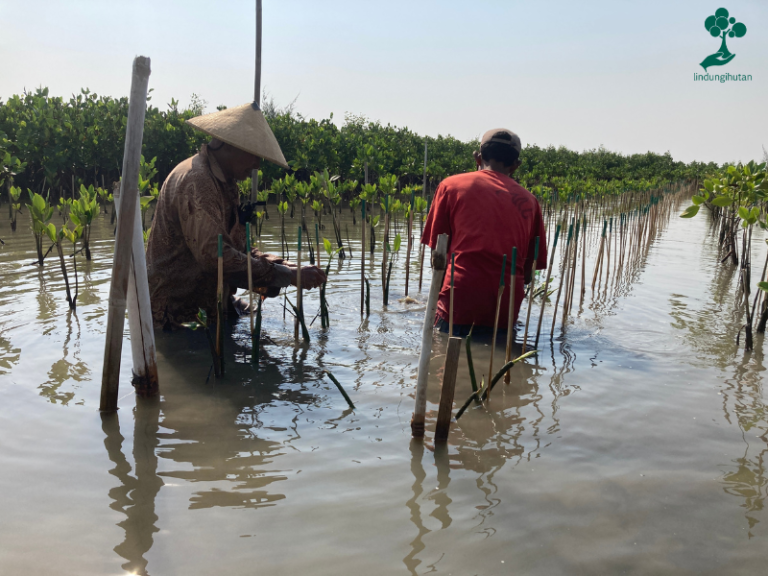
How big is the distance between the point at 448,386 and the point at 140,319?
4.88 ft

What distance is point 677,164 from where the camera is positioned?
140ft

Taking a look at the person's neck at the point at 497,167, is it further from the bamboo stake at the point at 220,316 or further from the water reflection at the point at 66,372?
the water reflection at the point at 66,372

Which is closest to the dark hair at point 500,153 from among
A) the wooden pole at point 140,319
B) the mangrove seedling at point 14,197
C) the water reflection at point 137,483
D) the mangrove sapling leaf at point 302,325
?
the mangrove sapling leaf at point 302,325

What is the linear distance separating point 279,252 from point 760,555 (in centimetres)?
702

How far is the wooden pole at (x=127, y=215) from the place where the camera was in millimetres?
2506

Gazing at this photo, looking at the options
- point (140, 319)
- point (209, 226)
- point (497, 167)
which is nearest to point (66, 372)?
point (140, 319)

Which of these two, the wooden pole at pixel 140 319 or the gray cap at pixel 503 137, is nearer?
the wooden pole at pixel 140 319

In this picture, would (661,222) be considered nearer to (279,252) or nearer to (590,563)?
(279,252)

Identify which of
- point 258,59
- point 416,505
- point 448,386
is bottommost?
point 416,505

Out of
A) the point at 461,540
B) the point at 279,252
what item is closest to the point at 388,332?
the point at 461,540

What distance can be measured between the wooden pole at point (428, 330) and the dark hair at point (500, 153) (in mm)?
1842

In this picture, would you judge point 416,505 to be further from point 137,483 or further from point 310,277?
point 310,277

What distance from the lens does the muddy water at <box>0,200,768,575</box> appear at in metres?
1.91

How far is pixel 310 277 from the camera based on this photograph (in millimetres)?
3771
